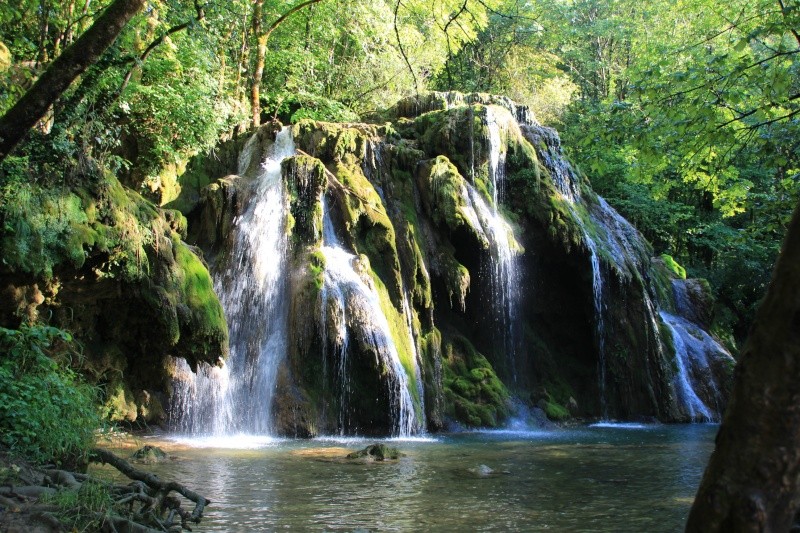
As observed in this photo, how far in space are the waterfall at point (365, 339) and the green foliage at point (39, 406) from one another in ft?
22.6

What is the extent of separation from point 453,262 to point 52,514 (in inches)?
514

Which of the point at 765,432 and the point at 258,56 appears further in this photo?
the point at 258,56

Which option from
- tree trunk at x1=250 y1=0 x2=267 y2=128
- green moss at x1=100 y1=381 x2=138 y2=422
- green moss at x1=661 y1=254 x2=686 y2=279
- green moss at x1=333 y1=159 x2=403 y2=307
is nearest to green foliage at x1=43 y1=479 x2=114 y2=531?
green moss at x1=100 y1=381 x2=138 y2=422

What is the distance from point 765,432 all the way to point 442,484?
253 inches

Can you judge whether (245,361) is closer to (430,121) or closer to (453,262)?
(453,262)

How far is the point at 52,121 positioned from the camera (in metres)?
9.09

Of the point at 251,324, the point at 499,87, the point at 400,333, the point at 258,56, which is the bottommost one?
the point at 400,333

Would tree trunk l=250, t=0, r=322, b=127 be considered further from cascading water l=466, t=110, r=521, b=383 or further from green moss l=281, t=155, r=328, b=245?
cascading water l=466, t=110, r=521, b=383

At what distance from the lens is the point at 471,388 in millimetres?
15898

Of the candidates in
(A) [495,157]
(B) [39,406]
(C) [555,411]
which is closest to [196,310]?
(B) [39,406]

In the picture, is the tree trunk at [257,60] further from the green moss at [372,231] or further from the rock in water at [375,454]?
the rock in water at [375,454]

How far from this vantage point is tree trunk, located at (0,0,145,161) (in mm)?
4344

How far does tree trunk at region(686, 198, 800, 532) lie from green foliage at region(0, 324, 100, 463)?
5121 millimetres

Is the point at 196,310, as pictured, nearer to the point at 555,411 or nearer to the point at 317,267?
the point at 317,267
